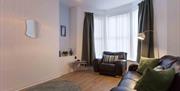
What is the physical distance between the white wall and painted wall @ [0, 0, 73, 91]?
10.1ft

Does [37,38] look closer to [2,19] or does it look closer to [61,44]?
[2,19]

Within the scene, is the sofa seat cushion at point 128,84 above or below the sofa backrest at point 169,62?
below

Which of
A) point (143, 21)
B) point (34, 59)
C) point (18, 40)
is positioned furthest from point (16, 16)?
point (143, 21)

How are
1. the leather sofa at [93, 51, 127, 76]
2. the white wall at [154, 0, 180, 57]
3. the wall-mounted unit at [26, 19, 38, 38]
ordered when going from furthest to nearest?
the leather sofa at [93, 51, 127, 76], the wall-mounted unit at [26, 19, 38, 38], the white wall at [154, 0, 180, 57]

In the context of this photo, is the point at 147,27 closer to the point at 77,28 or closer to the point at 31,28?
the point at 77,28

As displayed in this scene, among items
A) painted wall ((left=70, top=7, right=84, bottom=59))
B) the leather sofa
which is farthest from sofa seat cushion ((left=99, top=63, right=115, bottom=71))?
painted wall ((left=70, top=7, right=84, bottom=59))

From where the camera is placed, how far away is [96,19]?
23.0 ft

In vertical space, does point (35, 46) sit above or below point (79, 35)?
below

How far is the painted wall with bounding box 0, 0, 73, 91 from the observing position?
3.39 metres

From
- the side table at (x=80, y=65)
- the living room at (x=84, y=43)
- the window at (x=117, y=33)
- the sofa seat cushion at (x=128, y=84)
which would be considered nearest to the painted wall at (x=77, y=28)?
the living room at (x=84, y=43)

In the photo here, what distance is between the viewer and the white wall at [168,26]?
11.7ft

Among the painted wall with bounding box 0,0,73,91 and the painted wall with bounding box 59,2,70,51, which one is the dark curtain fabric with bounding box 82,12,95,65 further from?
the painted wall with bounding box 0,0,73,91

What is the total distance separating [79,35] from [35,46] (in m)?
2.52

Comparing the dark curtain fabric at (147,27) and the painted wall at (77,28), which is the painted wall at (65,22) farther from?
the dark curtain fabric at (147,27)
